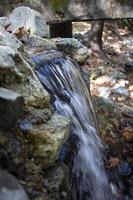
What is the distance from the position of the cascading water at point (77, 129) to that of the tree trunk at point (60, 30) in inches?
92.4

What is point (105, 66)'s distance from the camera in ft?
25.2

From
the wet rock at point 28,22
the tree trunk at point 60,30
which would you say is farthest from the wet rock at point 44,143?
the tree trunk at point 60,30

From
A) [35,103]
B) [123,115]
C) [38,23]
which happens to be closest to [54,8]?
[38,23]

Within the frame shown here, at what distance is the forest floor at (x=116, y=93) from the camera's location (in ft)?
14.1

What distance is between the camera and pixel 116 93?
6844mm

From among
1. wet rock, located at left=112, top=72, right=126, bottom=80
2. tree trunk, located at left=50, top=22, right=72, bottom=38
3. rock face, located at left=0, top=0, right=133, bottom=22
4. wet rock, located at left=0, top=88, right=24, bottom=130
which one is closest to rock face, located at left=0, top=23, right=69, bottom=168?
wet rock, located at left=0, top=88, right=24, bottom=130

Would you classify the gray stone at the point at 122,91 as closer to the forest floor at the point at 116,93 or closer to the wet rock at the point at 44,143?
the forest floor at the point at 116,93

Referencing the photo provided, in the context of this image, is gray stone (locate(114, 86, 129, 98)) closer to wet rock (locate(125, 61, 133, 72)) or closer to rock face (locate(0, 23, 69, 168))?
wet rock (locate(125, 61, 133, 72))

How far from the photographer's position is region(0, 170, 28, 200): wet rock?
1.65 meters

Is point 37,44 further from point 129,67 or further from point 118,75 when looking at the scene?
point 129,67

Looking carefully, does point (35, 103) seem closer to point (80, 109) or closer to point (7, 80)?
point (7, 80)

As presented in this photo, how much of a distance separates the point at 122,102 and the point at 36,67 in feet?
11.1

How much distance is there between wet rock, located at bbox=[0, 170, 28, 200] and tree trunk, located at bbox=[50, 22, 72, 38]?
15.5 ft

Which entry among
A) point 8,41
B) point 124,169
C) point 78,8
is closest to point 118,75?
point 78,8
